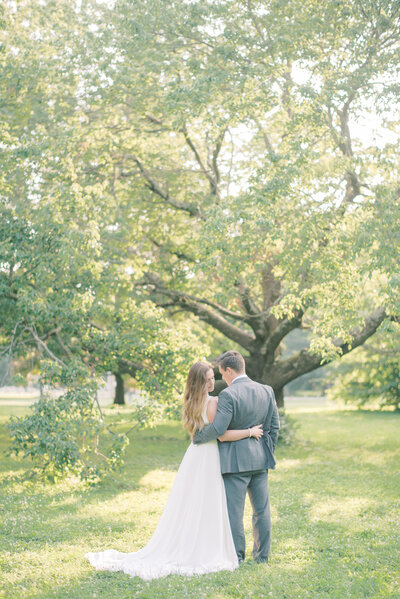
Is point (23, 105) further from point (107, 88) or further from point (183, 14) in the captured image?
point (183, 14)

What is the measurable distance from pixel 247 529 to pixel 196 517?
277 cm

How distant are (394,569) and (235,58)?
12.2m

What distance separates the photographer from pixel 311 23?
14.3 meters

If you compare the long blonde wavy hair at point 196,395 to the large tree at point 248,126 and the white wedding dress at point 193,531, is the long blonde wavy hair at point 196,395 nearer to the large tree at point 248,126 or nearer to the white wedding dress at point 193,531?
the white wedding dress at point 193,531

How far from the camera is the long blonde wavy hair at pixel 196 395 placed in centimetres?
658

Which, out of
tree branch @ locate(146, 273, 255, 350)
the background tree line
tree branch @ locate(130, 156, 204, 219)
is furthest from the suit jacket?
tree branch @ locate(146, 273, 255, 350)

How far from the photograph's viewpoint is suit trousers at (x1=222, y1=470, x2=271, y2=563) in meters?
6.54

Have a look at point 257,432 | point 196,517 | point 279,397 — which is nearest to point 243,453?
point 257,432

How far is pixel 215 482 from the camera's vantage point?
6.55 metres

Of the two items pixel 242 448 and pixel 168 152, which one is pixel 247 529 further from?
pixel 168 152

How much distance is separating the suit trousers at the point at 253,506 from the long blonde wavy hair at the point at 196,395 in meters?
0.66

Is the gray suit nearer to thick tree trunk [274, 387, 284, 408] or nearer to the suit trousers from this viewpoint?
the suit trousers

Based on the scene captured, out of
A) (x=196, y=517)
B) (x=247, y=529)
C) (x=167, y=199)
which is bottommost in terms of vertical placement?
(x=247, y=529)

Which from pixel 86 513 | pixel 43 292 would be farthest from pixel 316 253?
pixel 86 513
